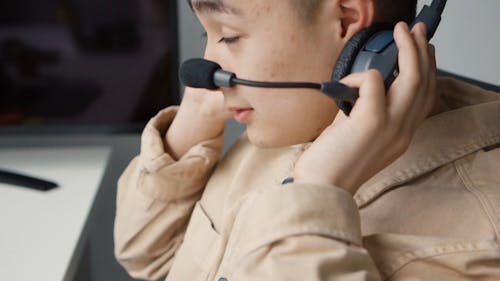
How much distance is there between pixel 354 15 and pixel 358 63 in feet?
0.24

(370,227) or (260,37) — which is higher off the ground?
(260,37)

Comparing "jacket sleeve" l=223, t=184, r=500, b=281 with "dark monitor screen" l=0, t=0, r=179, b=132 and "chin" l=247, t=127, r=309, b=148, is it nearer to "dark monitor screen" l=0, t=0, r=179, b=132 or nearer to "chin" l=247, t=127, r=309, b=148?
"chin" l=247, t=127, r=309, b=148

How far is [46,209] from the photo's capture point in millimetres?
1252

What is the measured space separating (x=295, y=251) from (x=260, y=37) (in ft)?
0.81

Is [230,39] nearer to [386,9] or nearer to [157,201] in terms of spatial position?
[386,9]

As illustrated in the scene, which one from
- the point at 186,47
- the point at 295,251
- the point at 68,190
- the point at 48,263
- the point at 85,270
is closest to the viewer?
the point at 295,251

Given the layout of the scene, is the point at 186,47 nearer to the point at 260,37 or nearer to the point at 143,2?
the point at 143,2

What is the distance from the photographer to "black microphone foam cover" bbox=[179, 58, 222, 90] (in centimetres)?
79

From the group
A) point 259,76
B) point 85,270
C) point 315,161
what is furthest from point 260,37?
point 85,270

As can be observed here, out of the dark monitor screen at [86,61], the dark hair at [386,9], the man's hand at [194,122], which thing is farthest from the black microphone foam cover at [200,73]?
the dark monitor screen at [86,61]

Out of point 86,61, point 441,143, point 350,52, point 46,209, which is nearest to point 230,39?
point 350,52

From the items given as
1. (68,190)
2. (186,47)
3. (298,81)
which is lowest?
(68,190)

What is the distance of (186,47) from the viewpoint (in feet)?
5.07

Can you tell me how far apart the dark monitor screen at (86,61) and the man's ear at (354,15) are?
0.70m
